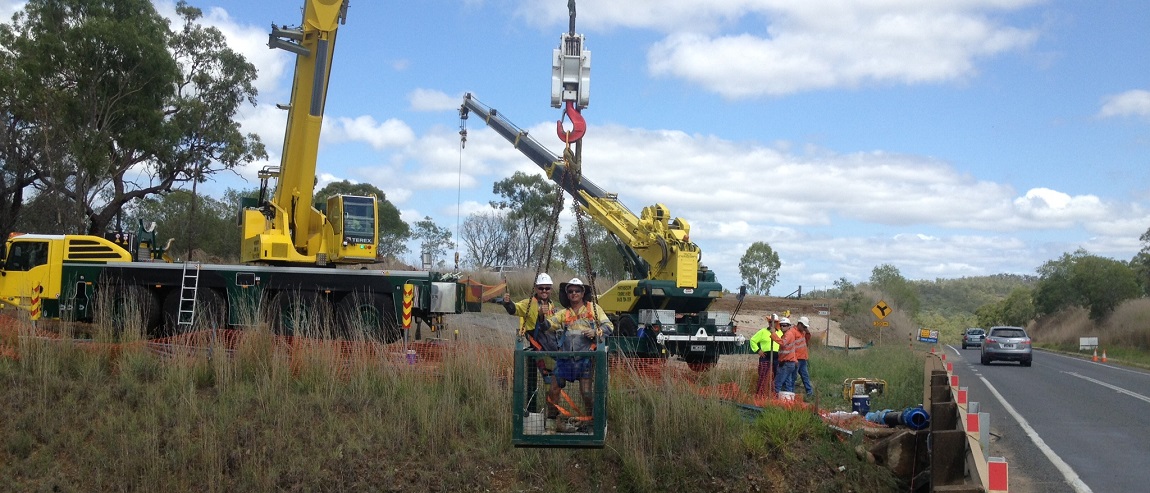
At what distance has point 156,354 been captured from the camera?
13.8 meters

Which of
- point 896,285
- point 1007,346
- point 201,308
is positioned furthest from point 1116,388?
point 896,285

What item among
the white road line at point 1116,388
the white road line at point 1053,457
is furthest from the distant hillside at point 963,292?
the white road line at point 1053,457

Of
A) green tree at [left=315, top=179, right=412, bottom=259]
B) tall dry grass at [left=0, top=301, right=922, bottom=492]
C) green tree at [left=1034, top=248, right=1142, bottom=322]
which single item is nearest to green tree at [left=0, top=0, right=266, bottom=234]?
green tree at [left=315, top=179, right=412, bottom=259]

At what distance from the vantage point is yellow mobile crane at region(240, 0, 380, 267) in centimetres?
1877

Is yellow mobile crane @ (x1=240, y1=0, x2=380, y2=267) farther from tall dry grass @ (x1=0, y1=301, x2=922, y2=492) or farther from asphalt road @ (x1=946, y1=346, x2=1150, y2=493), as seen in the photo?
asphalt road @ (x1=946, y1=346, x2=1150, y2=493)

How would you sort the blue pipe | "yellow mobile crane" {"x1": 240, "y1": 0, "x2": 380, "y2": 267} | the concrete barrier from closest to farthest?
the concrete barrier < the blue pipe < "yellow mobile crane" {"x1": 240, "y1": 0, "x2": 380, "y2": 267}

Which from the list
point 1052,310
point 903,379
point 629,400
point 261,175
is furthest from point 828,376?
point 1052,310

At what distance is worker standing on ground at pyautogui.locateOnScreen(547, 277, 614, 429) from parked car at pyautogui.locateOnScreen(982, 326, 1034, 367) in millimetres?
25534

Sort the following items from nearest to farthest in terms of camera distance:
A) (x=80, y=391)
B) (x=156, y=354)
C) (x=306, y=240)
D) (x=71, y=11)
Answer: (x=80, y=391)
(x=156, y=354)
(x=306, y=240)
(x=71, y=11)

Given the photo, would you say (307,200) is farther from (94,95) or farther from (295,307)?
(94,95)

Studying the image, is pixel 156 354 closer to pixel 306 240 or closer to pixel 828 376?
pixel 306 240

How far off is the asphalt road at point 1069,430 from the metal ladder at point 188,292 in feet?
45.0

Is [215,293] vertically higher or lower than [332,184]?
lower

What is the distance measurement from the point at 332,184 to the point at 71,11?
938 inches
